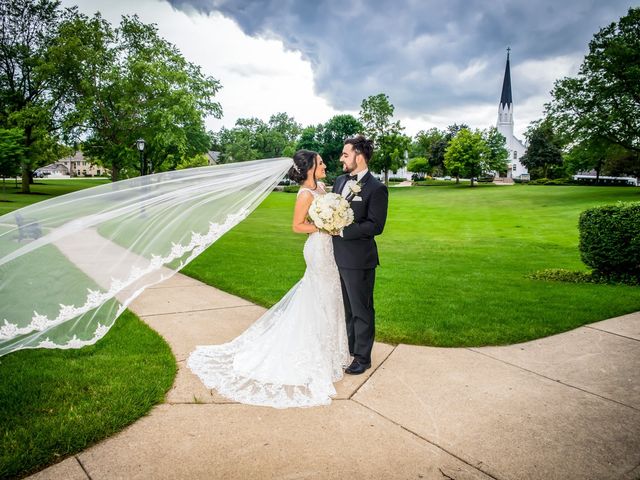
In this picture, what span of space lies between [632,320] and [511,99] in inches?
4574

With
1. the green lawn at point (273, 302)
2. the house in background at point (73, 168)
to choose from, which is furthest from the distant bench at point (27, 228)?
the house in background at point (73, 168)

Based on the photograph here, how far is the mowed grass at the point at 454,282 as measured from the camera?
6043 millimetres

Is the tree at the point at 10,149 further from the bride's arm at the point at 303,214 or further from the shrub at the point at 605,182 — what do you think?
the shrub at the point at 605,182

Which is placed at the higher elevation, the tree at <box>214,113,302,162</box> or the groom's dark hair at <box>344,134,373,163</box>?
the tree at <box>214,113,302,162</box>

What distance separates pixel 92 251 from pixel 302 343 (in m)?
2.39

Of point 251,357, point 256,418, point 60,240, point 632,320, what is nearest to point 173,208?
point 60,240

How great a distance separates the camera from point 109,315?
4.04 m

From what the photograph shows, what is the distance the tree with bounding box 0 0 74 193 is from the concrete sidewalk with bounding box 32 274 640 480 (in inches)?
1692

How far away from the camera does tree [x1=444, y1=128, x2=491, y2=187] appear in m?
66.4

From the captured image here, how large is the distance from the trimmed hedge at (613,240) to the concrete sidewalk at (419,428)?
4080 mm

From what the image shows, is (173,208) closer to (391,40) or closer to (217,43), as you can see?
(217,43)

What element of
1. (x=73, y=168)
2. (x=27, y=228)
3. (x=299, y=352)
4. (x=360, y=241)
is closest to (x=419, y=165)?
(x=360, y=241)

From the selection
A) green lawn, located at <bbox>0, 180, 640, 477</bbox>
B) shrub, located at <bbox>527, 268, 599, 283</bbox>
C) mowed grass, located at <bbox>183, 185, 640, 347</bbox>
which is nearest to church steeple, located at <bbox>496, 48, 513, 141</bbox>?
mowed grass, located at <bbox>183, 185, 640, 347</bbox>

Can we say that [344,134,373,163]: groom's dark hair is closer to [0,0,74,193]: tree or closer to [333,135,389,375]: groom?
[333,135,389,375]: groom
